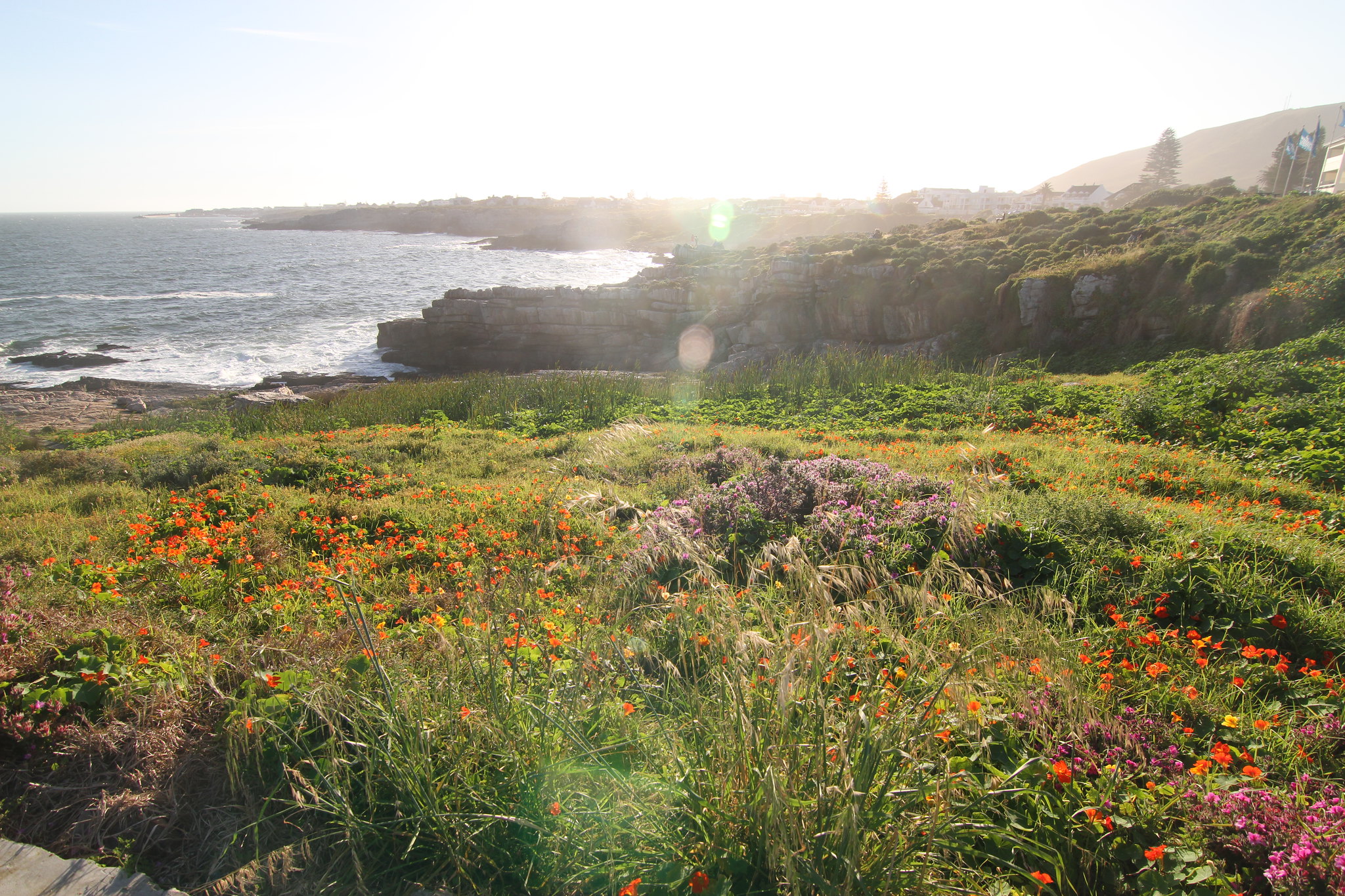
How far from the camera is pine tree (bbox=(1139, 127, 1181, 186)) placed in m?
61.5

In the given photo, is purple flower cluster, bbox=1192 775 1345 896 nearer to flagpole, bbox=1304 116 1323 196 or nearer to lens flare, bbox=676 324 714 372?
lens flare, bbox=676 324 714 372

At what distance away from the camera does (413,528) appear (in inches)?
233

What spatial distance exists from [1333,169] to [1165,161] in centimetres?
3556

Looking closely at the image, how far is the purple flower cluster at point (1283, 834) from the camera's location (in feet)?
6.51

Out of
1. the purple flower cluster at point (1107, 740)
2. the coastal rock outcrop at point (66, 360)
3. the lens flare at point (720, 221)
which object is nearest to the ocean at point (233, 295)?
the coastal rock outcrop at point (66, 360)

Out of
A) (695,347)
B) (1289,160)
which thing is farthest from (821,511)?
(1289,160)

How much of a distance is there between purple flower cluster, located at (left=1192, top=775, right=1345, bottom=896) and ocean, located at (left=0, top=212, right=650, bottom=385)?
92.6 feet

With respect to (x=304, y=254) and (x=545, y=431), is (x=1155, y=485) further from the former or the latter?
(x=304, y=254)

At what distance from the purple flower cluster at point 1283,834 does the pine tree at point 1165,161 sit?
78118mm

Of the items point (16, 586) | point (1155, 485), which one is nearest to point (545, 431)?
point (16, 586)

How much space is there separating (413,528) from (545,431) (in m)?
6.18

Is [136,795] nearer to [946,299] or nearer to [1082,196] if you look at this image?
[946,299]

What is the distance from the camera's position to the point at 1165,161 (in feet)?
203

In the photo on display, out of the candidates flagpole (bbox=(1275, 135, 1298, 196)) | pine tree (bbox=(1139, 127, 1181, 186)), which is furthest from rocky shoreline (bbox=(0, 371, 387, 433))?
pine tree (bbox=(1139, 127, 1181, 186))
